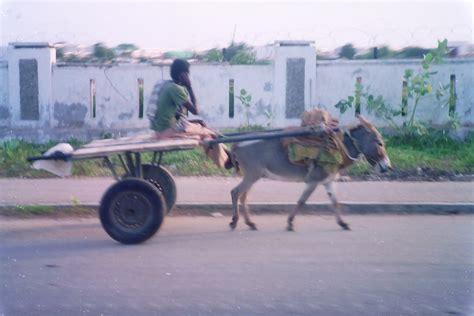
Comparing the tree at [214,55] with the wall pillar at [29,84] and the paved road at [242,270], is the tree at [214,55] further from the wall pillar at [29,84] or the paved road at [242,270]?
the paved road at [242,270]

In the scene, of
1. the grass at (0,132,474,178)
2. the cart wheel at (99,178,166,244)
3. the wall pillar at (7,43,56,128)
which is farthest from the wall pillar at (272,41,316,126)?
the cart wheel at (99,178,166,244)

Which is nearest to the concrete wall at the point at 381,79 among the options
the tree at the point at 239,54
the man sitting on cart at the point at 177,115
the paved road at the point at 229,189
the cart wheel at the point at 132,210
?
the tree at the point at 239,54

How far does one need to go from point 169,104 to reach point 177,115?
0.62ft

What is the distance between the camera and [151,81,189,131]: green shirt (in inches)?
344

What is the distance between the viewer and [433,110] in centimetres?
1598

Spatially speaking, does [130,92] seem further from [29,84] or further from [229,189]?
[229,189]

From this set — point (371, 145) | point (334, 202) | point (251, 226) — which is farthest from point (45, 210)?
point (371, 145)

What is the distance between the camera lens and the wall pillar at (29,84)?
1623cm

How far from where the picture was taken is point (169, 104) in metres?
8.80

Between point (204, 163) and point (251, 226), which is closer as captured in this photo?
point (251, 226)

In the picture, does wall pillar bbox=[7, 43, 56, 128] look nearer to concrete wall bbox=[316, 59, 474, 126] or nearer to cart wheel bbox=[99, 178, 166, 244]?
concrete wall bbox=[316, 59, 474, 126]

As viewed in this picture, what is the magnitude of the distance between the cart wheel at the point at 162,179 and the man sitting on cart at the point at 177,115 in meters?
0.65

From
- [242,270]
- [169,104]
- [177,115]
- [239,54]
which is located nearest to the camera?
[242,270]

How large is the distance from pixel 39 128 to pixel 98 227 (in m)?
7.44
